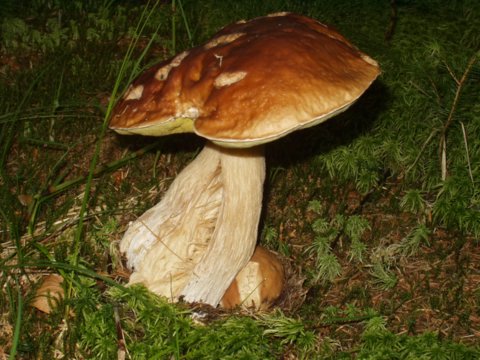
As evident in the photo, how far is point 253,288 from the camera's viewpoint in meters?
2.25

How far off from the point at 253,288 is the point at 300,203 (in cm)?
72

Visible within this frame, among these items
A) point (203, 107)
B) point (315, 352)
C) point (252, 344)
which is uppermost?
point (203, 107)

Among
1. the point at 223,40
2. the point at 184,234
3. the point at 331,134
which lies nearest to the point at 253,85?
the point at 223,40

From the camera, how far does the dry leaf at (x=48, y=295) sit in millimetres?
2193

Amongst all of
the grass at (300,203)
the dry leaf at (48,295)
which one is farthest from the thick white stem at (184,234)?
the dry leaf at (48,295)

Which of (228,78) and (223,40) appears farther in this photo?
(223,40)

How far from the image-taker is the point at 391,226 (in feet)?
8.88

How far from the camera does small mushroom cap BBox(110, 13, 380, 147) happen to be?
1.61 m

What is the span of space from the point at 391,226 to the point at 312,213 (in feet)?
1.36

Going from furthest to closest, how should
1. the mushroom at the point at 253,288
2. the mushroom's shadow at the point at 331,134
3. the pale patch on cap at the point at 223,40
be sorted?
the mushroom's shadow at the point at 331,134, the mushroom at the point at 253,288, the pale patch on cap at the point at 223,40

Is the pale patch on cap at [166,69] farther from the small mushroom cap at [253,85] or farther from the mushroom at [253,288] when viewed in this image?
the mushroom at [253,288]

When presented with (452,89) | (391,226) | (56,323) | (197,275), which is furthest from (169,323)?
(452,89)

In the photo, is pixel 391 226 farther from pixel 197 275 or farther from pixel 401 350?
pixel 197 275

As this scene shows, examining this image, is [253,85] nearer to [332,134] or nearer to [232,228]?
[232,228]
